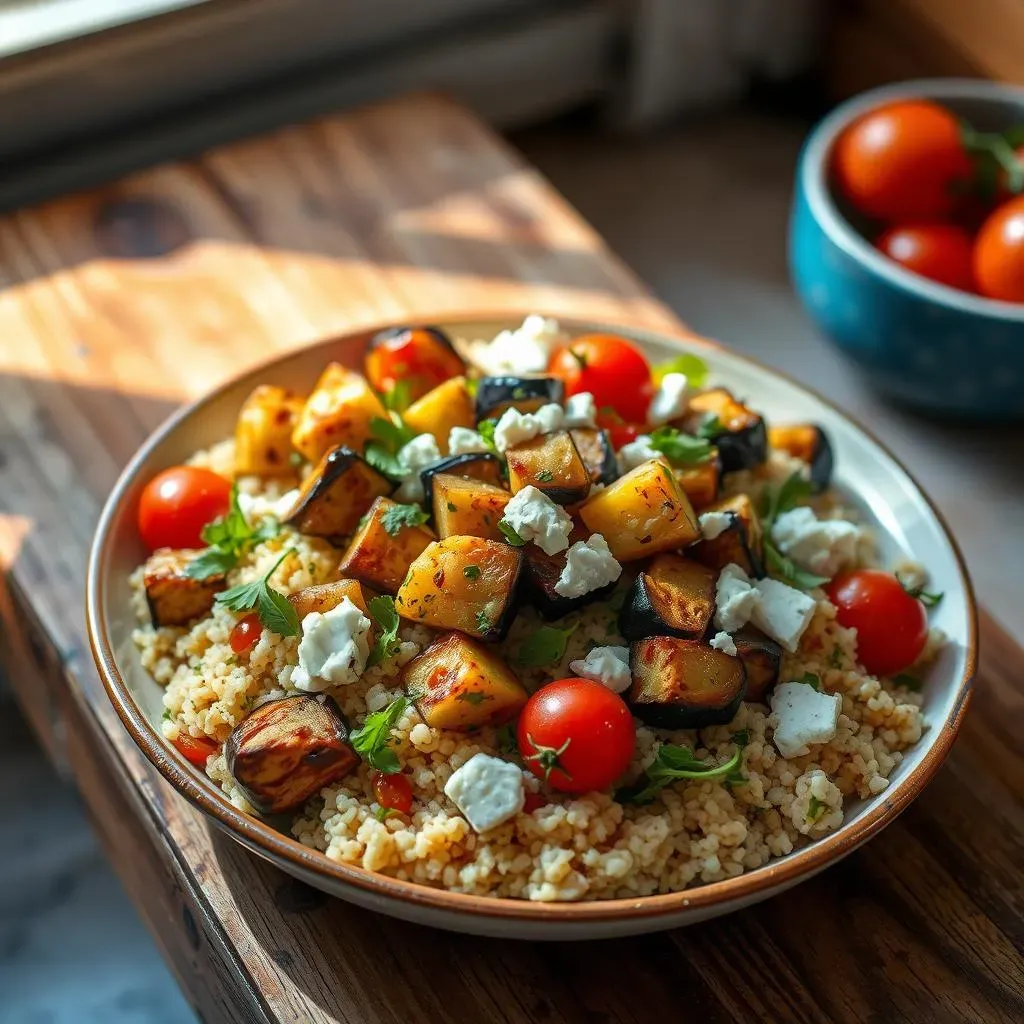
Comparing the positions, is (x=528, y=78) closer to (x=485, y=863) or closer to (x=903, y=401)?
(x=903, y=401)

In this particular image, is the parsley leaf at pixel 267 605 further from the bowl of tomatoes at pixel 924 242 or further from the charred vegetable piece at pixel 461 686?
the bowl of tomatoes at pixel 924 242

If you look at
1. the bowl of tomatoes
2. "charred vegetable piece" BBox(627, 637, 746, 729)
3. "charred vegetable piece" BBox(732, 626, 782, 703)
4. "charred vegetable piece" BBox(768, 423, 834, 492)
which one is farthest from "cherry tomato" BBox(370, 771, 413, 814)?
the bowl of tomatoes

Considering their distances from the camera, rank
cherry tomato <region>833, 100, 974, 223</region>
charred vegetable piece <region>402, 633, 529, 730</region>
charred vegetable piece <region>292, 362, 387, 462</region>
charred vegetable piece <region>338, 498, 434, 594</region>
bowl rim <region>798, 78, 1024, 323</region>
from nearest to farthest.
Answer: charred vegetable piece <region>402, 633, 529, 730</region> < charred vegetable piece <region>338, 498, 434, 594</region> < charred vegetable piece <region>292, 362, 387, 462</region> < bowl rim <region>798, 78, 1024, 323</region> < cherry tomato <region>833, 100, 974, 223</region>

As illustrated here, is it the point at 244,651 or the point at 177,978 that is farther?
the point at 177,978

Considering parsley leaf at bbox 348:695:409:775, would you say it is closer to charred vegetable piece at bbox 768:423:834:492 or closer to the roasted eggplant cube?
the roasted eggplant cube

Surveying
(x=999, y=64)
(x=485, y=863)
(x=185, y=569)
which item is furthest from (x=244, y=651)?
(x=999, y=64)

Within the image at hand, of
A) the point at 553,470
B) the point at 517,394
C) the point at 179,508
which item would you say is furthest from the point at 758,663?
the point at 179,508
